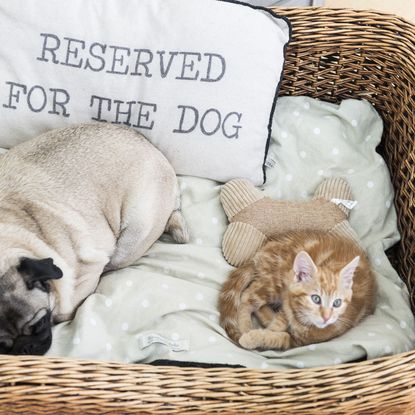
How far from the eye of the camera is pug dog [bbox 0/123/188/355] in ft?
5.39

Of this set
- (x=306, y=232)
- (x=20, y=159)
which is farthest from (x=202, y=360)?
(x=20, y=159)

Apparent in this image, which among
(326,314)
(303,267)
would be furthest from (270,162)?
(326,314)

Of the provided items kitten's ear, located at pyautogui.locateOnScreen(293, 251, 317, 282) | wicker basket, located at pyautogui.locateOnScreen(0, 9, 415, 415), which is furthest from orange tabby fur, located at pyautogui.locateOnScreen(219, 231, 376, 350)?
wicker basket, located at pyautogui.locateOnScreen(0, 9, 415, 415)

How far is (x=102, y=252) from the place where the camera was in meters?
1.89

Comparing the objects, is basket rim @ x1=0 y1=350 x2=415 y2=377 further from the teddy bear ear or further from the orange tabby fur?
the teddy bear ear

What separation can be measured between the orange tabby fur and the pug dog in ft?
0.94

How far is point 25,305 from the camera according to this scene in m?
1.58

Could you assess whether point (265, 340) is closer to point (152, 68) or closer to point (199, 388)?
point (199, 388)

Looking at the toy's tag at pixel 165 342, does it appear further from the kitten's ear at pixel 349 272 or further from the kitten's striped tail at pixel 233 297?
the kitten's ear at pixel 349 272

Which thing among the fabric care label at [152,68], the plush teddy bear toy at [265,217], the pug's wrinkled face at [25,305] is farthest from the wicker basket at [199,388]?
the fabric care label at [152,68]

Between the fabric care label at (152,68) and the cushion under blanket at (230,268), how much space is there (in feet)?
0.64

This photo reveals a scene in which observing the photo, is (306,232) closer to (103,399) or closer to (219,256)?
(219,256)

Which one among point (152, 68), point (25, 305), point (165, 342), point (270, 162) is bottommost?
point (165, 342)

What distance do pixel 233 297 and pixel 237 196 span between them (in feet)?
1.17
